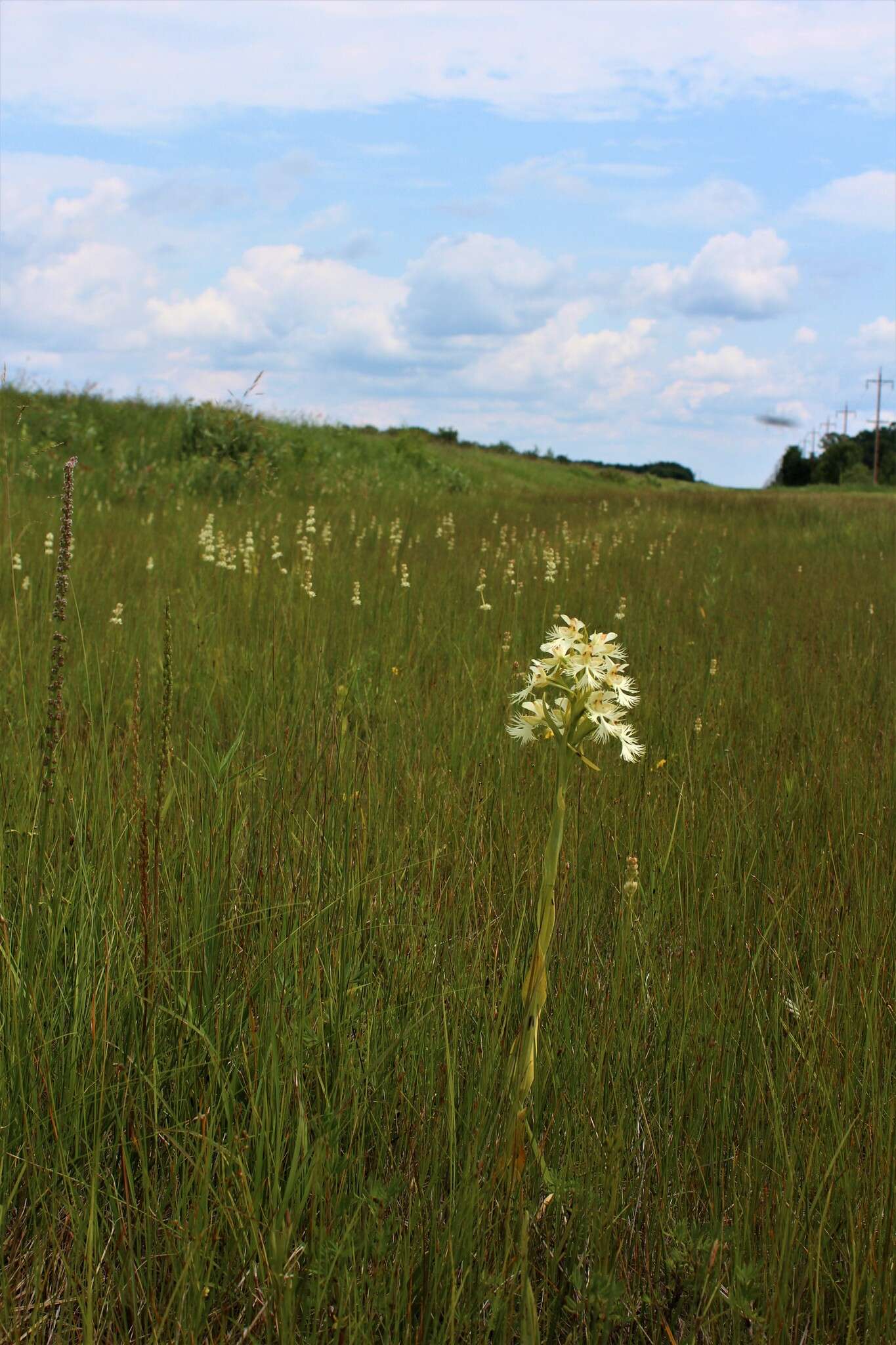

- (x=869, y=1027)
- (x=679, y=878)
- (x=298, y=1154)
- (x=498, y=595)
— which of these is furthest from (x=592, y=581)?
(x=298, y=1154)

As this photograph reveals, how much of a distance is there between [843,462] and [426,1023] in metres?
80.2

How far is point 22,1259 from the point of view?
1443mm

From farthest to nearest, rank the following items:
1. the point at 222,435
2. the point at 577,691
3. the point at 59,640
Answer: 1. the point at 222,435
2. the point at 59,640
3. the point at 577,691

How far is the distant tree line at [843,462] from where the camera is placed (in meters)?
67.7

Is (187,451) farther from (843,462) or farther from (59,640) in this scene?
(843,462)

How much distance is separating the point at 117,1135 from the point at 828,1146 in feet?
3.85

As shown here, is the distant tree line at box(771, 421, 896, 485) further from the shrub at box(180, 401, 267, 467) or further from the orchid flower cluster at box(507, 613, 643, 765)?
the orchid flower cluster at box(507, 613, 643, 765)

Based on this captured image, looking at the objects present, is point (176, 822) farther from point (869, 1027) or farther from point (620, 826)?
point (869, 1027)

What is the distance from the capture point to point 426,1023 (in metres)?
1.73

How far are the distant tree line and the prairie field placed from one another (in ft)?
215

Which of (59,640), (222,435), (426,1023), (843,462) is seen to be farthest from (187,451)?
(843,462)

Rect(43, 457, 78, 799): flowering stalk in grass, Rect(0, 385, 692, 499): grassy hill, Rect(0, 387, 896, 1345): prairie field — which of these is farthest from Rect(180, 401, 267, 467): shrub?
Rect(43, 457, 78, 799): flowering stalk in grass

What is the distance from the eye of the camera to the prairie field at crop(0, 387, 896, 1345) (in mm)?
1349

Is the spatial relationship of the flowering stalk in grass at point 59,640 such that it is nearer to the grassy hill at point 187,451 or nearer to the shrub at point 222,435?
the grassy hill at point 187,451
